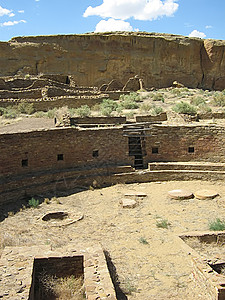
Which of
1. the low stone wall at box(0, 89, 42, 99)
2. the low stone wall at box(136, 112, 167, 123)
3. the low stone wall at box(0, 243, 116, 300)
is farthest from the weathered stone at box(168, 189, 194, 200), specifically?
the low stone wall at box(0, 89, 42, 99)

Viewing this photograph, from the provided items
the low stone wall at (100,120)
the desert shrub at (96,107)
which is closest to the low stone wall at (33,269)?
the low stone wall at (100,120)

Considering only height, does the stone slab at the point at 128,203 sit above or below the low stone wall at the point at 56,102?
below

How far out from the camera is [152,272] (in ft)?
20.1

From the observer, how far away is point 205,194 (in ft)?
33.0

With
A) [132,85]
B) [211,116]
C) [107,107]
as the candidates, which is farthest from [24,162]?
[132,85]

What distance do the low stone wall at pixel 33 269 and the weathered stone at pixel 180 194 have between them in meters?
4.64

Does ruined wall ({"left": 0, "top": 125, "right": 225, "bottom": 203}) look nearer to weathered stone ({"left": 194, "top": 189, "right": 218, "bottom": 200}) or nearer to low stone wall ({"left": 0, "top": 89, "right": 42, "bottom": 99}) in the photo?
weathered stone ({"left": 194, "top": 189, "right": 218, "bottom": 200})

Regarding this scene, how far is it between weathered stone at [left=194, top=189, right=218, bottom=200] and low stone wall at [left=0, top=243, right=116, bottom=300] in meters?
5.07

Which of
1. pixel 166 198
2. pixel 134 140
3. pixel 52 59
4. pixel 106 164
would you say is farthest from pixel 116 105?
pixel 52 59

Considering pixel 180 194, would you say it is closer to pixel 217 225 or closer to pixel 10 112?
pixel 217 225

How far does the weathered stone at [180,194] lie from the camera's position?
10008 mm

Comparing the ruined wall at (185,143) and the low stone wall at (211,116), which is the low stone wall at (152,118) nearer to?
the low stone wall at (211,116)

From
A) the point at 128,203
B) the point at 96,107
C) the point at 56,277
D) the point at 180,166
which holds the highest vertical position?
the point at 96,107

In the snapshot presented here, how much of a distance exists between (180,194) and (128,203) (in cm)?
190
